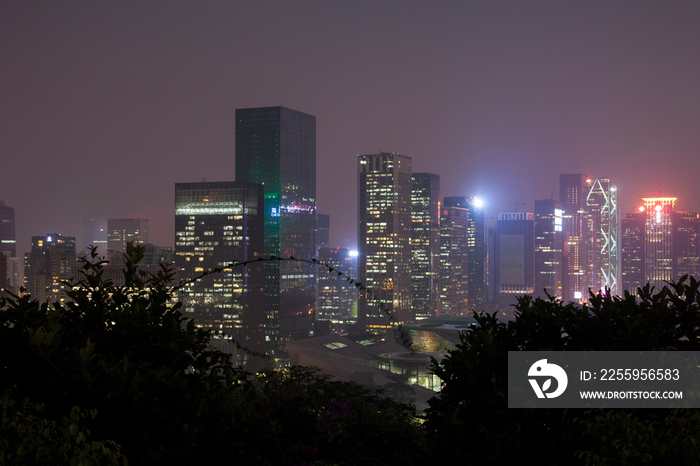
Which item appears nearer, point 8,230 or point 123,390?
point 123,390

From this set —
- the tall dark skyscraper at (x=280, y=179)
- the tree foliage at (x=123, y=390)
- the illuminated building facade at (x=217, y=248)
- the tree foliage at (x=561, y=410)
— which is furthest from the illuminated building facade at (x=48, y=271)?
the tree foliage at (x=561, y=410)

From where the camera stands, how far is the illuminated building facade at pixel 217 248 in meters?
138

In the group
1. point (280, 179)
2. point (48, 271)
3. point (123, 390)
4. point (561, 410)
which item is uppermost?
point (280, 179)

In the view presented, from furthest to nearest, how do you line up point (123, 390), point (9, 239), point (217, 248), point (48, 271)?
1. point (9, 239)
2. point (217, 248)
3. point (48, 271)
4. point (123, 390)

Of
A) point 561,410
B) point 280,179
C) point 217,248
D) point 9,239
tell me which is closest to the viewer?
point 561,410

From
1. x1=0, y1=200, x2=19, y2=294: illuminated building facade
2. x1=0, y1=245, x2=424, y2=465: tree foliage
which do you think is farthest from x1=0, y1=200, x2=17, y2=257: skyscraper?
x1=0, y1=245, x2=424, y2=465: tree foliage

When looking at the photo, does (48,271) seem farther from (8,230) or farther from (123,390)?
(123,390)

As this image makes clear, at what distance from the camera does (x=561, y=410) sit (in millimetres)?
8242

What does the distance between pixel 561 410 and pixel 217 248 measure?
443 feet

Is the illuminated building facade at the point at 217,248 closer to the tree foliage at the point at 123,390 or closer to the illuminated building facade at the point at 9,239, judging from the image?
the illuminated building facade at the point at 9,239

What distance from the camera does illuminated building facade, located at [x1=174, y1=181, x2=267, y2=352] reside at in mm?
138000

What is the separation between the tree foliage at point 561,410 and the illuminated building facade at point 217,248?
429 feet

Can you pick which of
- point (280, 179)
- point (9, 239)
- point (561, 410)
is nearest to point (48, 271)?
point (9, 239)

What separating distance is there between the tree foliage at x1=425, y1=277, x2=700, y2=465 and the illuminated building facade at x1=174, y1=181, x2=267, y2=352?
131 meters
